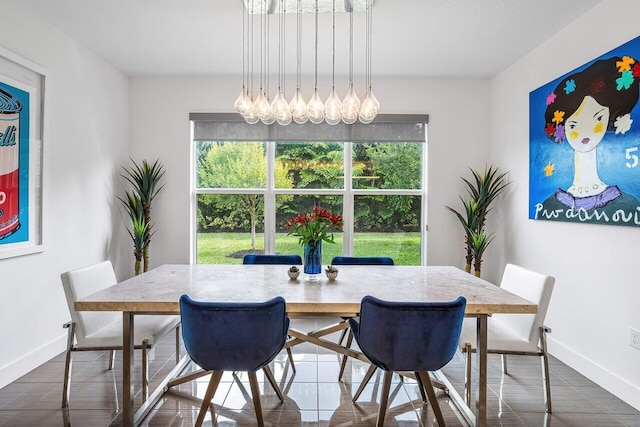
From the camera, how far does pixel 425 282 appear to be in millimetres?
2332

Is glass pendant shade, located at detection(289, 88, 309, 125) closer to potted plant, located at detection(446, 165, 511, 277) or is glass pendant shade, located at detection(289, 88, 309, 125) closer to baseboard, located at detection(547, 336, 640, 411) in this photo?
potted plant, located at detection(446, 165, 511, 277)

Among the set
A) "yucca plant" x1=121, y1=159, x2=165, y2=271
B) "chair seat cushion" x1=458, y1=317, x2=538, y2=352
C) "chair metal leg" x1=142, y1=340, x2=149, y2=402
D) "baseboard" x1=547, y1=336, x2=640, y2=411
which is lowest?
"baseboard" x1=547, y1=336, x2=640, y2=411

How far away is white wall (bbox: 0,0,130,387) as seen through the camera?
2.69m

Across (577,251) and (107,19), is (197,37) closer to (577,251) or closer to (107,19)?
(107,19)

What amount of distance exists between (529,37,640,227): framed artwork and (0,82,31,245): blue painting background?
4.02 m

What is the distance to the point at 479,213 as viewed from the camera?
399 cm

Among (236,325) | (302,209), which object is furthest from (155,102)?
(236,325)

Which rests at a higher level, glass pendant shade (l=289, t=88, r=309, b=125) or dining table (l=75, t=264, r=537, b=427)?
glass pendant shade (l=289, t=88, r=309, b=125)

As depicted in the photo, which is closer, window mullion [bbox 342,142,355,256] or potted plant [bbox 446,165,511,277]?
potted plant [bbox 446,165,511,277]

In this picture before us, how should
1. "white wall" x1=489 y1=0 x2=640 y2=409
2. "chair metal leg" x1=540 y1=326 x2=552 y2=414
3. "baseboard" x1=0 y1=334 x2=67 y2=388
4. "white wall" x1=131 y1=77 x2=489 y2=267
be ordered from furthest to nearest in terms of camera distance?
"white wall" x1=131 y1=77 x2=489 y2=267 → "baseboard" x1=0 y1=334 x2=67 y2=388 → "white wall" x1=489 y1=0 x2=640 y2=409 → "chair metal leg" x1=540 y1=326 x2=552 y2=414

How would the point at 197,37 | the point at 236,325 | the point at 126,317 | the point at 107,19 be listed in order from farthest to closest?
the point at 197,37, the point at 107,19, the point at 126,317, the point at 236,325

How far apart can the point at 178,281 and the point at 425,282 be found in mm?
1480

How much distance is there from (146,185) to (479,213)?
136 inches

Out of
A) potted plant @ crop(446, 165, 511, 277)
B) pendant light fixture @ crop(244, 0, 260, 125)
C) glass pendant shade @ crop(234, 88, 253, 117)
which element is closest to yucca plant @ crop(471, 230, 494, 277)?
potted plant @ crop(446, 165, 511, 277)
